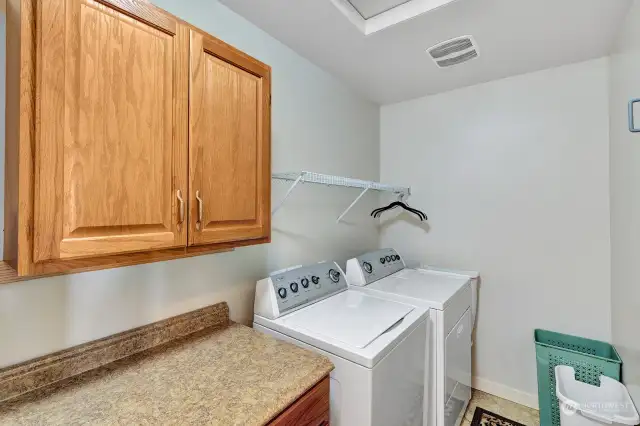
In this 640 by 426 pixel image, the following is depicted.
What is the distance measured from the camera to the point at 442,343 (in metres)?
1.62

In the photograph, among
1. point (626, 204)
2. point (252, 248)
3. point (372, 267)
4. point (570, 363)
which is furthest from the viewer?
point (372, 267)

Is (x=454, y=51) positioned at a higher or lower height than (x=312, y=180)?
higher

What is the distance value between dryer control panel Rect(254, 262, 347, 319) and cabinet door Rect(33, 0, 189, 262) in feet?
A: 2.10

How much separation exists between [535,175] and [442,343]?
4.79ft

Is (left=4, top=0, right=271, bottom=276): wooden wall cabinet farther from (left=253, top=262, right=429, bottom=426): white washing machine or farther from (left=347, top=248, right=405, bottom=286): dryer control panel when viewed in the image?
(left=347, top=248, right=405, bottom=286): dryer control panel

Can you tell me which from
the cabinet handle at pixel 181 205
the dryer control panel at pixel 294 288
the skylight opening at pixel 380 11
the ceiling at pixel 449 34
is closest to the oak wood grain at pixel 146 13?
the cabinet handle at pixel 181 205

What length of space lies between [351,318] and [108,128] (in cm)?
123

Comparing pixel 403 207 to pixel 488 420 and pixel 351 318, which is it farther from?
pixel 488 420

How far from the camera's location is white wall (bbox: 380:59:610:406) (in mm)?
2002

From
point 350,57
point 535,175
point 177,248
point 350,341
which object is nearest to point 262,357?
point 350,341

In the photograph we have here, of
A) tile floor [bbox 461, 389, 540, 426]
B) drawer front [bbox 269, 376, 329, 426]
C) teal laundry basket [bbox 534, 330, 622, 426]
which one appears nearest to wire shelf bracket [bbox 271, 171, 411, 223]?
drawer front [bbox 269, 376, 329, 426]

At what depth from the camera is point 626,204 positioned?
156 centimetres

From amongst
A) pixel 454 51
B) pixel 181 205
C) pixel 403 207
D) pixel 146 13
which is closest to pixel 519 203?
pixel 403 207

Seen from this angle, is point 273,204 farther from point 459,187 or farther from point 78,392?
point 459,187
